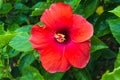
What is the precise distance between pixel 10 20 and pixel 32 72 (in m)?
0.63

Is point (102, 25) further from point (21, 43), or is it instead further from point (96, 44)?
point (21, 43)

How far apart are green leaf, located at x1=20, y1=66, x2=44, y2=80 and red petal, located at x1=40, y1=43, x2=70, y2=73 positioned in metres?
0.08

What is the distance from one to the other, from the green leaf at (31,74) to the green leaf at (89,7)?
312 mm

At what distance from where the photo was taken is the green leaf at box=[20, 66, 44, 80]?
1438mm

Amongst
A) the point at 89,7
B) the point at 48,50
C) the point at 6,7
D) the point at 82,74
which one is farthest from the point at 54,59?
the point at 6,7

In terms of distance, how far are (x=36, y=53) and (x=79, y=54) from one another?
0.23 m

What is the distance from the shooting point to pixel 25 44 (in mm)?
1477

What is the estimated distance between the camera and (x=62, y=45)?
1392 millimetres

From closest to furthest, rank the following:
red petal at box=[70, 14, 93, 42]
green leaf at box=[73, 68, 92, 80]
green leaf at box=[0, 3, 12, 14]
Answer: red petal at box=[70, 14, 93, 42] → green leaf at box=[73, 68, 92, 80] → green leaf at box=[0, 3, 12, 14]

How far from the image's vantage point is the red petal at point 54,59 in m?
1.35

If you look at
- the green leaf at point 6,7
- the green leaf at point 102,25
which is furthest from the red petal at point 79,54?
the green leaf at point 6,7

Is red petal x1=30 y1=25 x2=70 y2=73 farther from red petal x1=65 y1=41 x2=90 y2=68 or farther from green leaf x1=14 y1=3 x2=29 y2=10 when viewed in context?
green leaf x1=14 y1=3 x2=29 y2=10

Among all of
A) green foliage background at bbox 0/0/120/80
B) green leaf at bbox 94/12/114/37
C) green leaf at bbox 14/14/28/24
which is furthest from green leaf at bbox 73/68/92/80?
green leaf at bbox 14/14/28/24

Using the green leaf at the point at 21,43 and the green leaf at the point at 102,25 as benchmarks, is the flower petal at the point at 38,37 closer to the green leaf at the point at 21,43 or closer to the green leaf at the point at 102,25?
the green leaf at the point at 21,43
